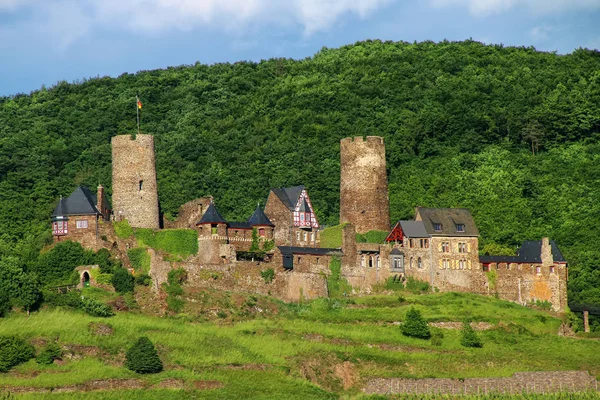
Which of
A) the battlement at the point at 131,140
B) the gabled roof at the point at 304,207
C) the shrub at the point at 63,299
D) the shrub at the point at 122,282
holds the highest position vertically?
the battlement at the point at 131,140

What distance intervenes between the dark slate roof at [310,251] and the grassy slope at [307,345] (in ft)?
10.7

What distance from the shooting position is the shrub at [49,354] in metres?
57.6

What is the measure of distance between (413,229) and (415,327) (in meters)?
10.5

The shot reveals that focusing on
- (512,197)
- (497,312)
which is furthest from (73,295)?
(512,197)

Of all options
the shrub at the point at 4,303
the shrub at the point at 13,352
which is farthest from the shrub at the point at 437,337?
the shrub at the point at 4,303

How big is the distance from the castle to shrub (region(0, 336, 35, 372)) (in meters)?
11.5

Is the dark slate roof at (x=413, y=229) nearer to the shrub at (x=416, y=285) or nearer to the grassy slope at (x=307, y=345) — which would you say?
the shrub at (x=416, y=285)

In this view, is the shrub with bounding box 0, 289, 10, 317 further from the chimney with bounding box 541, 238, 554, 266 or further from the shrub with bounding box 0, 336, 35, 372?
the chimney with bounding box 541, 238, 554, 266

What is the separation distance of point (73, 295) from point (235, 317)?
8559 millimetres

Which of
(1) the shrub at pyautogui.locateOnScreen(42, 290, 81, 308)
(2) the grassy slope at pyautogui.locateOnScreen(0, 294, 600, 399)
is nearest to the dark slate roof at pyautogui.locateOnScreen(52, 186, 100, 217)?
(1) the shrub at pyautogui.locateOnScreen(42, 290, 81, 308)

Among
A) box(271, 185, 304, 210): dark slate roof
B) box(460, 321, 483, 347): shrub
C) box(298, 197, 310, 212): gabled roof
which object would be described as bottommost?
box(460, 321, 483, 347): shrub

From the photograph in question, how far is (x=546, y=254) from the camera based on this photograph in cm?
7406

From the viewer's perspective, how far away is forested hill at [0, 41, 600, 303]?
87.1 metres

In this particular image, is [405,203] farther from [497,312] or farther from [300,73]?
[300,73]
